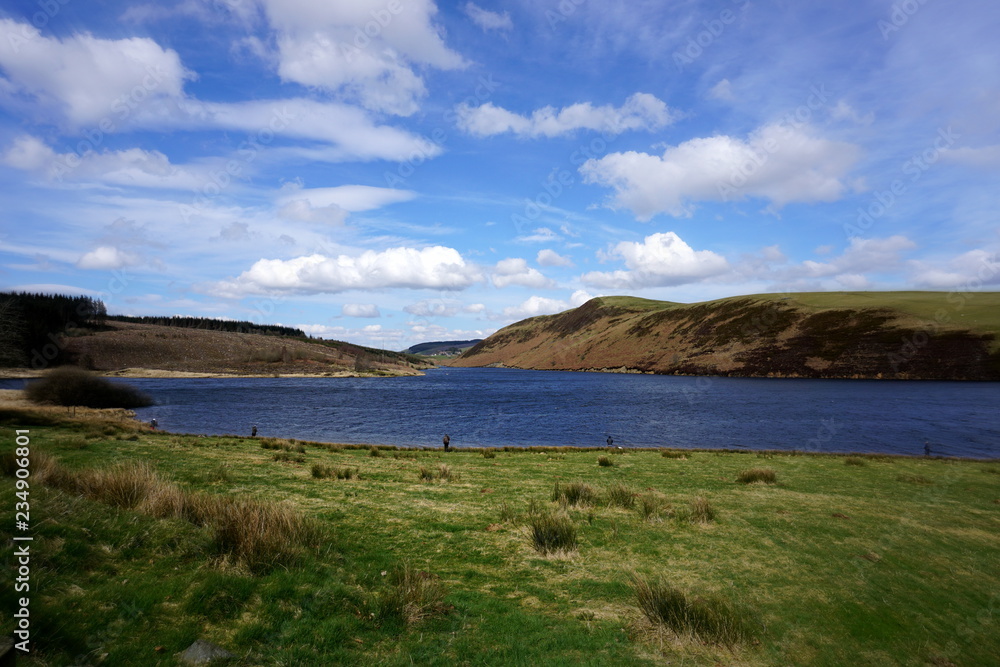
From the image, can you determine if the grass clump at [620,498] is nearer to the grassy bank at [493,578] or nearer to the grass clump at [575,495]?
the grassy bank at [493,578]

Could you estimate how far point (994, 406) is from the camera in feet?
201

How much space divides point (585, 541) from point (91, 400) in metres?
70.4

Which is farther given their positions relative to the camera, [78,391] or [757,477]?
[78,391]

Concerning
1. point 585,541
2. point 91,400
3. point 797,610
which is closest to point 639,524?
point 585,541

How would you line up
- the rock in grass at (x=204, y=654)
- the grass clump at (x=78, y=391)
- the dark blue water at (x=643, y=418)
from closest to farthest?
1. the rock in grass at (x=204, y=654)
2. the dark blue water at (x=643, y=418)
3. the grass clump at (x=78, y=391)

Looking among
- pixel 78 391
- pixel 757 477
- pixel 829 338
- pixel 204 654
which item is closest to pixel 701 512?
pixel 757 477

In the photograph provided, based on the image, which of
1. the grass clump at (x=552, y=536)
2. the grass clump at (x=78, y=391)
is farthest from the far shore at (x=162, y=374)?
the grass clump at (x=552, y=536)

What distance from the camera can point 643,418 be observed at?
57781 millimetres

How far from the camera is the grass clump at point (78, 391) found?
52.9 meters

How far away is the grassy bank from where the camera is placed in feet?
20.6

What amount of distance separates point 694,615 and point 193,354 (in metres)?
168

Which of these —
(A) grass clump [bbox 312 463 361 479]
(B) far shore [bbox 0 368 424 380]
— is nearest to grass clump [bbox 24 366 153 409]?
(B) far shore [bbox 0 368 424 380]

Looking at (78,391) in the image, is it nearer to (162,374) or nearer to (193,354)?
(162,374)

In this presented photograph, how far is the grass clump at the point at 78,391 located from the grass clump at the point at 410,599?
213ft
